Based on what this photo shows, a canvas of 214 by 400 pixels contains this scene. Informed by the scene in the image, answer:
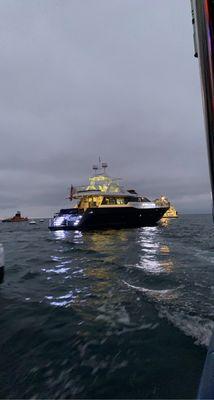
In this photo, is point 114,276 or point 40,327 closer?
point 40,327

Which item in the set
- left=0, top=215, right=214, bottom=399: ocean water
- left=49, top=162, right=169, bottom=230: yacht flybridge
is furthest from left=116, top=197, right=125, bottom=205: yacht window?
left=0, top=215, right=214, bottom=399: ocean water

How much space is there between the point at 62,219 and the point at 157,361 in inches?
1582

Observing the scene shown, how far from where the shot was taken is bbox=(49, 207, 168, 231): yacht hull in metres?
38.0

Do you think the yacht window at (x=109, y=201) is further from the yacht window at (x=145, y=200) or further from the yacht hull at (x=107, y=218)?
the yacht window at (x=145, y=200)

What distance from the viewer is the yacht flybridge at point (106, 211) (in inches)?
1508

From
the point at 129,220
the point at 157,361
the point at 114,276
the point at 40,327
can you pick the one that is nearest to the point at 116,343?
the point at 157,361

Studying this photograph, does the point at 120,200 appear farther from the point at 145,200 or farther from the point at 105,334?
the point at 105,334

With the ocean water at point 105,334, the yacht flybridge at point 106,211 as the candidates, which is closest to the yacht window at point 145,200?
the yacht flybridge at point 106,211

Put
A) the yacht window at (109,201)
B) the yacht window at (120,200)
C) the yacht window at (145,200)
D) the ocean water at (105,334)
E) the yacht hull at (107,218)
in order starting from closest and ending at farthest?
the ocean water at (105,334), the yacht hull at (107,218), the yacht window at (109,201), the yacht window at (120,200), the yacht window at (145,200)

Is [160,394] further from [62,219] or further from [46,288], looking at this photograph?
[62,219]

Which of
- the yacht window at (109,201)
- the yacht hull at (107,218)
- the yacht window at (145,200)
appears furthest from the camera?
the yacht window at (145,200)

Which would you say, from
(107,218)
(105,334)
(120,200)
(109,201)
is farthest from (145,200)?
(105,334)

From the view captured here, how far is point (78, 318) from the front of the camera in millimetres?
5691

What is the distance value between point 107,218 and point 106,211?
4.12 feet
